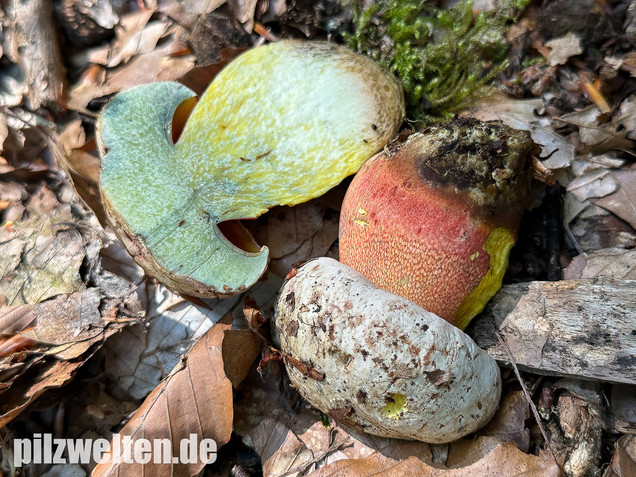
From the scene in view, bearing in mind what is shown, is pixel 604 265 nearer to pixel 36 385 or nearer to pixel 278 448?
pixel 278 448

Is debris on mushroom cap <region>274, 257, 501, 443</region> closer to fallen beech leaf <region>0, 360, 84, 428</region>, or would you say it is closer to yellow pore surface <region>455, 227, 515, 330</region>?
yellow pore surface <region>455, 227, 515, 330</region>

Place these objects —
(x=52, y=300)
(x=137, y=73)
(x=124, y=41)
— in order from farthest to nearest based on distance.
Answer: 1. (x=124, y=41)
2. (x=137, y=73)
3. (x=52, y=300)

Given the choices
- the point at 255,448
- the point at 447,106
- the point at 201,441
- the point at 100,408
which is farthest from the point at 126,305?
the point at 447,106

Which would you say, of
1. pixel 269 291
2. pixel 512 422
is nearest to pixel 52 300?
pixel 269 291

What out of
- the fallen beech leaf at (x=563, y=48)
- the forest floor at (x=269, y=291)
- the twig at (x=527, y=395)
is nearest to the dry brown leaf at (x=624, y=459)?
the forest floor at (x=269, y=291)

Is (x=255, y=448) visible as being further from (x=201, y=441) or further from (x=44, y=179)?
(x=44, y=179)
